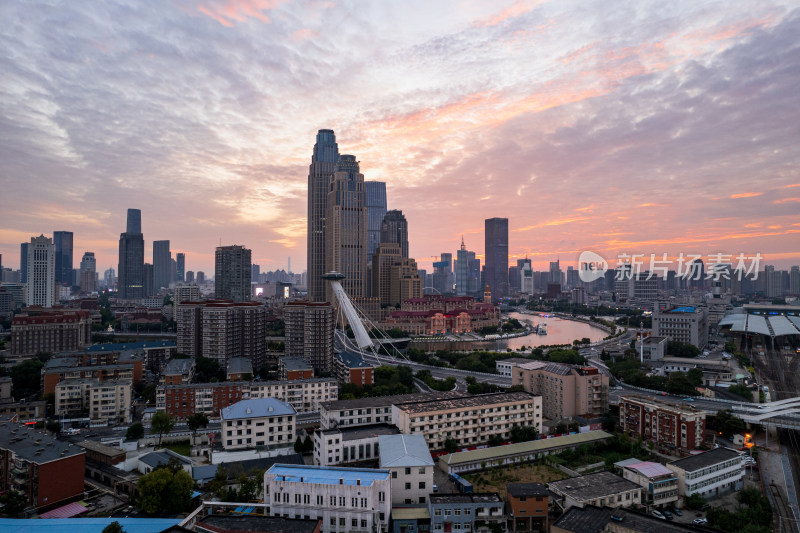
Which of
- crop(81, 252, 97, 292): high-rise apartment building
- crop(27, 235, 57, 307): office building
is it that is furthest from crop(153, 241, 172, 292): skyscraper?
crop(27, 235, 57, 307): office building

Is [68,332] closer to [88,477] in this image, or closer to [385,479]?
[88,477]

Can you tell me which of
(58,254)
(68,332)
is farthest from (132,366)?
(58,254)

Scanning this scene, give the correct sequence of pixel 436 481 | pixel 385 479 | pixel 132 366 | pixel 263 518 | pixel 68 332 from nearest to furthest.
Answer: pixel 263 518 < pixel 385 479 < pixel 436 481 < pixel 132 366 < pixel 68 332

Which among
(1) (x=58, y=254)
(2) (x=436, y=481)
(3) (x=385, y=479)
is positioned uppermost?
(1) (x=58, y=254)

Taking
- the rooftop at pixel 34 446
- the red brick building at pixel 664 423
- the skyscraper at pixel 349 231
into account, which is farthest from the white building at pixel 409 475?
the skyscraper at pixel 349 231

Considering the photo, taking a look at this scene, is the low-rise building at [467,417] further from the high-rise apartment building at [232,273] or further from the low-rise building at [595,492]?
the high-rise apartment building at [232,273]

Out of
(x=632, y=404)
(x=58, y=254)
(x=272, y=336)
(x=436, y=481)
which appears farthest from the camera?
(x=58, y=254)

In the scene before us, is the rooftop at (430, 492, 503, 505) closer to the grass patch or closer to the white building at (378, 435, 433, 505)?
the white building at (378, 435, 433, 505)
